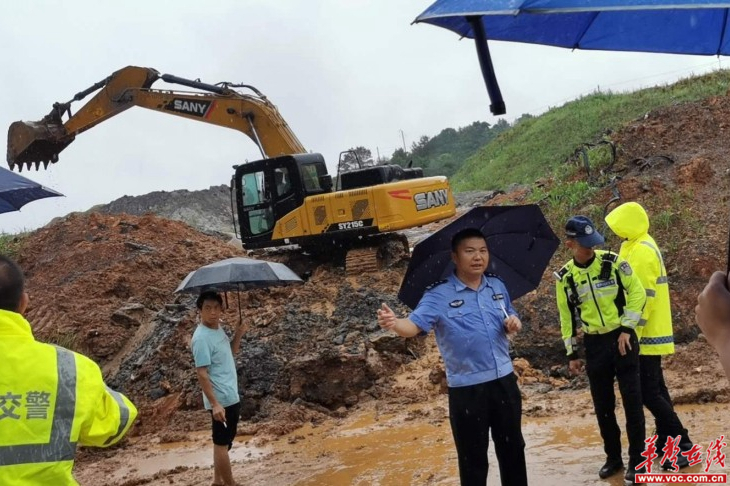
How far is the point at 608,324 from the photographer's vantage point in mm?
5660

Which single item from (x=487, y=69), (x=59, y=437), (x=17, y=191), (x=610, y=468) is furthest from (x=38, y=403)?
(x=610, y=468)

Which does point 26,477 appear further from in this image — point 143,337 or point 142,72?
point 142,72

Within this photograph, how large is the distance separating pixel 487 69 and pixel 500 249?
215 centimetres

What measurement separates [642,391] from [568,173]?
11584mm

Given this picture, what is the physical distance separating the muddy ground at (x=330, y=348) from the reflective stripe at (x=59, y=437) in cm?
398

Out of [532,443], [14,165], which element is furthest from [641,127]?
[14,165]

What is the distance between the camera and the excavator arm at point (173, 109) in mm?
16000

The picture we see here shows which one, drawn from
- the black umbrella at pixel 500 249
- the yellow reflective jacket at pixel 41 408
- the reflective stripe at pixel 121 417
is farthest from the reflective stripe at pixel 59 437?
the black umbrella at pixel 500 249

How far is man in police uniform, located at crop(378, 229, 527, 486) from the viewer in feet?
15.3

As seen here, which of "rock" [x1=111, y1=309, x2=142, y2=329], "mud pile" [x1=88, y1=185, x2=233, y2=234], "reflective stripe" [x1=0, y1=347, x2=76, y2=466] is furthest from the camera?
"mud pile" [x1=88, y1=185, x2=233, y2=234]

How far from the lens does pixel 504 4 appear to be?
2.71 m

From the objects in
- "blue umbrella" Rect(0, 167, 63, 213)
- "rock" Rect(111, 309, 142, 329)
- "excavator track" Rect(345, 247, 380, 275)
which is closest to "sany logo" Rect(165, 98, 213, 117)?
"excavator track" Rect(345, 247, 380, 275)

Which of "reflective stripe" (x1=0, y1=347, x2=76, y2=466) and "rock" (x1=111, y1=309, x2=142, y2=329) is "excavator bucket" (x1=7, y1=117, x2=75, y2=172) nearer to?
"rock" (x1=111, y1=309, x2=142, y2=329)

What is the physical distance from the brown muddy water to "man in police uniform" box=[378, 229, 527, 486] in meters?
1.51
